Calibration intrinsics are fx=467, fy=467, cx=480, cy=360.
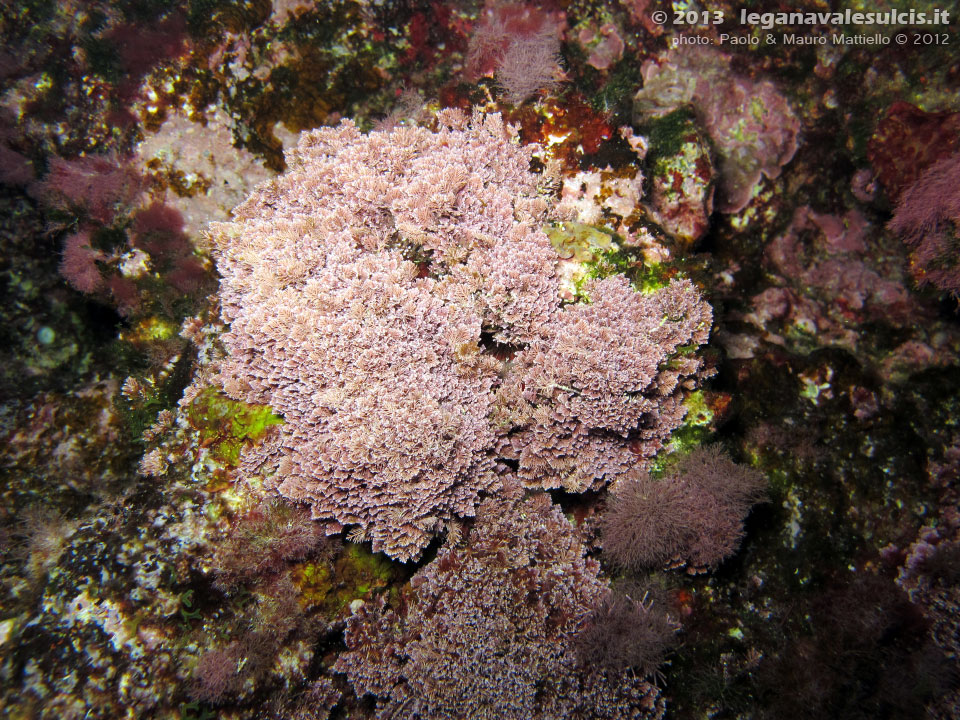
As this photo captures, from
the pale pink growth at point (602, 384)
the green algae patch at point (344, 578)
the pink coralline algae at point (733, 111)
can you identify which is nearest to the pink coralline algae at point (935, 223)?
the pink coralline algae at point (733, 111)

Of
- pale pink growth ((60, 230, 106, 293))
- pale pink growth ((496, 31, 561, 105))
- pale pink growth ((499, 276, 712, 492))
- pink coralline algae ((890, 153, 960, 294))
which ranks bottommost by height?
pale pink growth ((499, 276, 712, 492))

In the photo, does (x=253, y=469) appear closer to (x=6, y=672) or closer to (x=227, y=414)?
(x=227, y=414)

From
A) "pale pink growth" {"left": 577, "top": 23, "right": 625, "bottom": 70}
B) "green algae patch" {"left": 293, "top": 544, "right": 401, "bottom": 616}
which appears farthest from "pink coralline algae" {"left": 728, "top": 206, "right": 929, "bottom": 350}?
"green algae patch" {"left": 293, "top": 544, "right": 401, "bottom": 616}

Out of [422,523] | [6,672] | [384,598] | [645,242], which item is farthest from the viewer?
[645,242]

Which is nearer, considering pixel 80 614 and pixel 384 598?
pixel 80 614

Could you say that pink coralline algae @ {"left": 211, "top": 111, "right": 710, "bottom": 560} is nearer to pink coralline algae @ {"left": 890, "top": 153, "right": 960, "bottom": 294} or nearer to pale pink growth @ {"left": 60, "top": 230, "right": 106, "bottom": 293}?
pale pink growth @ {"left": 60, "top": 230, "right": 106, "bottom": 293}

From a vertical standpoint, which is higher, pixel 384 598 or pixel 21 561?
pixel 21 561

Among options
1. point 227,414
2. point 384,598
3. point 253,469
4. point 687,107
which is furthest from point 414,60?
point 384,598

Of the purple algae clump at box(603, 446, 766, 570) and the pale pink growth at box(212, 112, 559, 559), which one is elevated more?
the pale pink growth at box(212, 112, 559, 559)

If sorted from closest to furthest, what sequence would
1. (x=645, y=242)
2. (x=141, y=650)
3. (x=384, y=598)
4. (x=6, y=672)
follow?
(x=6, y=672)
(x=141, y=650)
(x=384, y=598)
(x=645, y=242)
